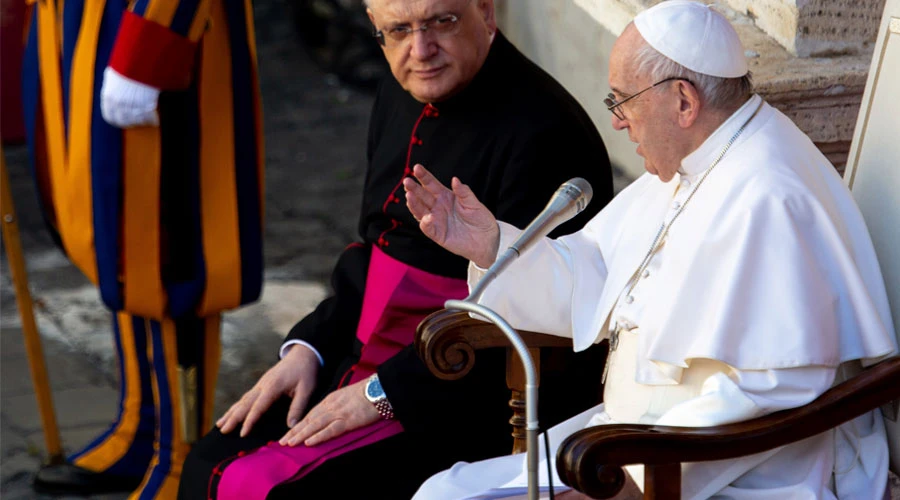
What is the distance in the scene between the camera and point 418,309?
2.93 metres

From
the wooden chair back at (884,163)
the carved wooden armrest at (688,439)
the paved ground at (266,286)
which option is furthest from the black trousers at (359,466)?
the paved ground at (266,286)

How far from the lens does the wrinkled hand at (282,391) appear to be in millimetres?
2949

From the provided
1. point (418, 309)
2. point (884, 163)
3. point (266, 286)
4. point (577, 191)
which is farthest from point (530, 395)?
point (266, 286)

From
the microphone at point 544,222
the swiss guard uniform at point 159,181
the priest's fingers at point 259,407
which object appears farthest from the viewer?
the swiss guard uniform at point 159,181

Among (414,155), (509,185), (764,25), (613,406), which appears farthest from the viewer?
(764,25)

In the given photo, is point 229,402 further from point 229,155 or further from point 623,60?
point 623,60

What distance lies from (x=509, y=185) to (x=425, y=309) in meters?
0.36

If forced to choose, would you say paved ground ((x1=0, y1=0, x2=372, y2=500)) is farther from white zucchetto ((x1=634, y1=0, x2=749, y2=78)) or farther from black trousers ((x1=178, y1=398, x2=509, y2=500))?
white zucchetto ((x1=634, y1=0, x2=749, y2=78))

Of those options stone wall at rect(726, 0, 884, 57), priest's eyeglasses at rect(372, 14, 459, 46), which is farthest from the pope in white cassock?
stone wall at rect(726, 0, 884, 57)

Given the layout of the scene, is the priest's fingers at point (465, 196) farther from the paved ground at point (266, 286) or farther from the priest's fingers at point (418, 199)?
the paved ground at point (266, 286)

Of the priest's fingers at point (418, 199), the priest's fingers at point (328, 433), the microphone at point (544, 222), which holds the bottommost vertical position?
the priest's fingers at point (328, 433)

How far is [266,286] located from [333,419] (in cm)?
291

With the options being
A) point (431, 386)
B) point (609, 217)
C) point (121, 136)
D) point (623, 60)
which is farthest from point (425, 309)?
point (121, 136)

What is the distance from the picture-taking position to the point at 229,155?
147 inches
